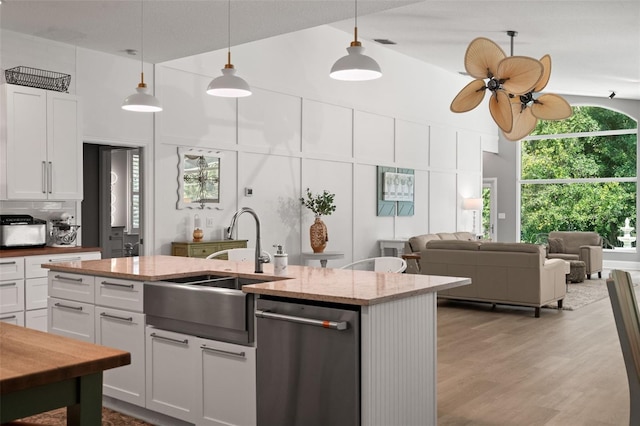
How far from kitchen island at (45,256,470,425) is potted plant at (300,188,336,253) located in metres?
5.25

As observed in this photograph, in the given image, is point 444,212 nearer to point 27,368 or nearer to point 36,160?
point 36,160

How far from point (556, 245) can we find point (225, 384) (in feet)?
32.8

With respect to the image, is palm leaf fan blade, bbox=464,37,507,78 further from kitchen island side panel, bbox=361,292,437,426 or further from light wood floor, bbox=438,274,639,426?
kitchen island side panel, bbox=361,292,437,426

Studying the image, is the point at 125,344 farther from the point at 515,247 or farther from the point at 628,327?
the point at 515,247

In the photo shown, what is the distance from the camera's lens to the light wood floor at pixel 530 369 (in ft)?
12.2

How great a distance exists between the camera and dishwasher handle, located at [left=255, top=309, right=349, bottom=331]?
2623 millimetres

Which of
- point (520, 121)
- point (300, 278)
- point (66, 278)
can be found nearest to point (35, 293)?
point (66, 278)

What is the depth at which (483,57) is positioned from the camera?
21.3ft

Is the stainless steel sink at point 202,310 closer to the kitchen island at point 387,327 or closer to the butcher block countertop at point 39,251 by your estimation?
the kitchen island at point 387,327

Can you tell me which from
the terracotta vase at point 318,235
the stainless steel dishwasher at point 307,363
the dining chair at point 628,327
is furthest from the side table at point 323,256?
the dining chair at point 628,327

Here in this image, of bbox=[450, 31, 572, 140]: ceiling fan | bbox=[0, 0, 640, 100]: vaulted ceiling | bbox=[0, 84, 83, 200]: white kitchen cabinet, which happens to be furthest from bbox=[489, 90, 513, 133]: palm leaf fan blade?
bbox=[0, 84, 83, 200]: white kitchen cabinet

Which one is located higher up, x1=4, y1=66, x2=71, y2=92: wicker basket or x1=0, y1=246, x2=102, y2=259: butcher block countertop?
x1=4, y1=66, x2=71, y2=92: wicker basket

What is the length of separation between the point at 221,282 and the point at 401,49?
7.89 metres

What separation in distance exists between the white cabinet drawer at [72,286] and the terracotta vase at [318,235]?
4980 millimetres
